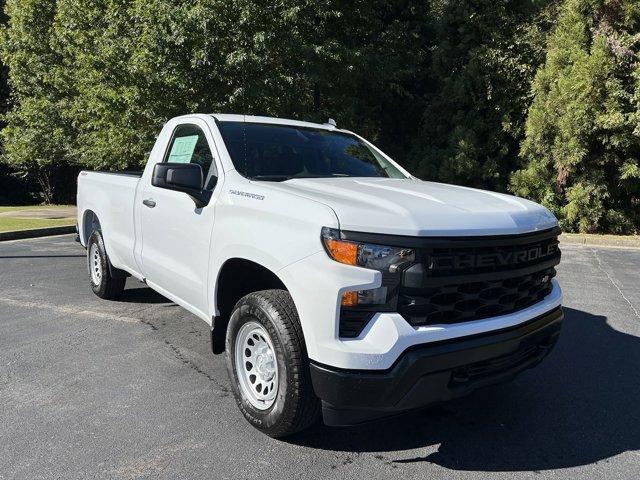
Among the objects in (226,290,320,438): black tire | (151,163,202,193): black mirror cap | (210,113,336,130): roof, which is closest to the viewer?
(226,290,320,438): black tire

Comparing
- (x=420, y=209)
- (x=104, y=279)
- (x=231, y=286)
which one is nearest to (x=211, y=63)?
(x=104, y=279)

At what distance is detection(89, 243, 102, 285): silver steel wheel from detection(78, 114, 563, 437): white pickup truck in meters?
2.40

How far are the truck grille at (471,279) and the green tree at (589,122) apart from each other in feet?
35.5

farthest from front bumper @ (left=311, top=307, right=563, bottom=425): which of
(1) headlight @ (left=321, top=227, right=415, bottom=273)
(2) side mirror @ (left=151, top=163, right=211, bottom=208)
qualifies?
(2) side mirror @ (left=151, top=163, right=211, bottom=208)

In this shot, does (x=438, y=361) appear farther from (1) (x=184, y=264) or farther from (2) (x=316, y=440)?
(1) (x=184, y=264)

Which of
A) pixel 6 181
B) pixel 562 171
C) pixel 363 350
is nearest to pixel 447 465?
pixel 363 350

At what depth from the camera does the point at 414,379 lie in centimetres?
247

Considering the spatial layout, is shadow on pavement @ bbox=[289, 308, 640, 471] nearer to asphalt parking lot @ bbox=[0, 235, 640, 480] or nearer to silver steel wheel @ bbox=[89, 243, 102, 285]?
asphalt parking lot @ bbox=[0, 235, 640, 480]

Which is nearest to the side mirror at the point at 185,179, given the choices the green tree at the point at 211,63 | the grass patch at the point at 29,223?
the green tree at the point at 211,63

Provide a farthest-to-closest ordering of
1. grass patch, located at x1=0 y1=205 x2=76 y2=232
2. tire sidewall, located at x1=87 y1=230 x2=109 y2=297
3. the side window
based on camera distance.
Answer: grass patch, located at x1=0 y1=205 x2=76 y2=232
tire sidewall, located at x1=87 y1=230 x2=109 y2=297
the side window

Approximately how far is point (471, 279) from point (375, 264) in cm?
53

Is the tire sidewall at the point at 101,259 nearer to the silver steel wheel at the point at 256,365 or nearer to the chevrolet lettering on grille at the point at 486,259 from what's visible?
the silver steel wheel at the point at 256,365

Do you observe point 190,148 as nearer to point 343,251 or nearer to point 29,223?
point 343,251

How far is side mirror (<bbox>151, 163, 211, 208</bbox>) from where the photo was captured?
3.33m
